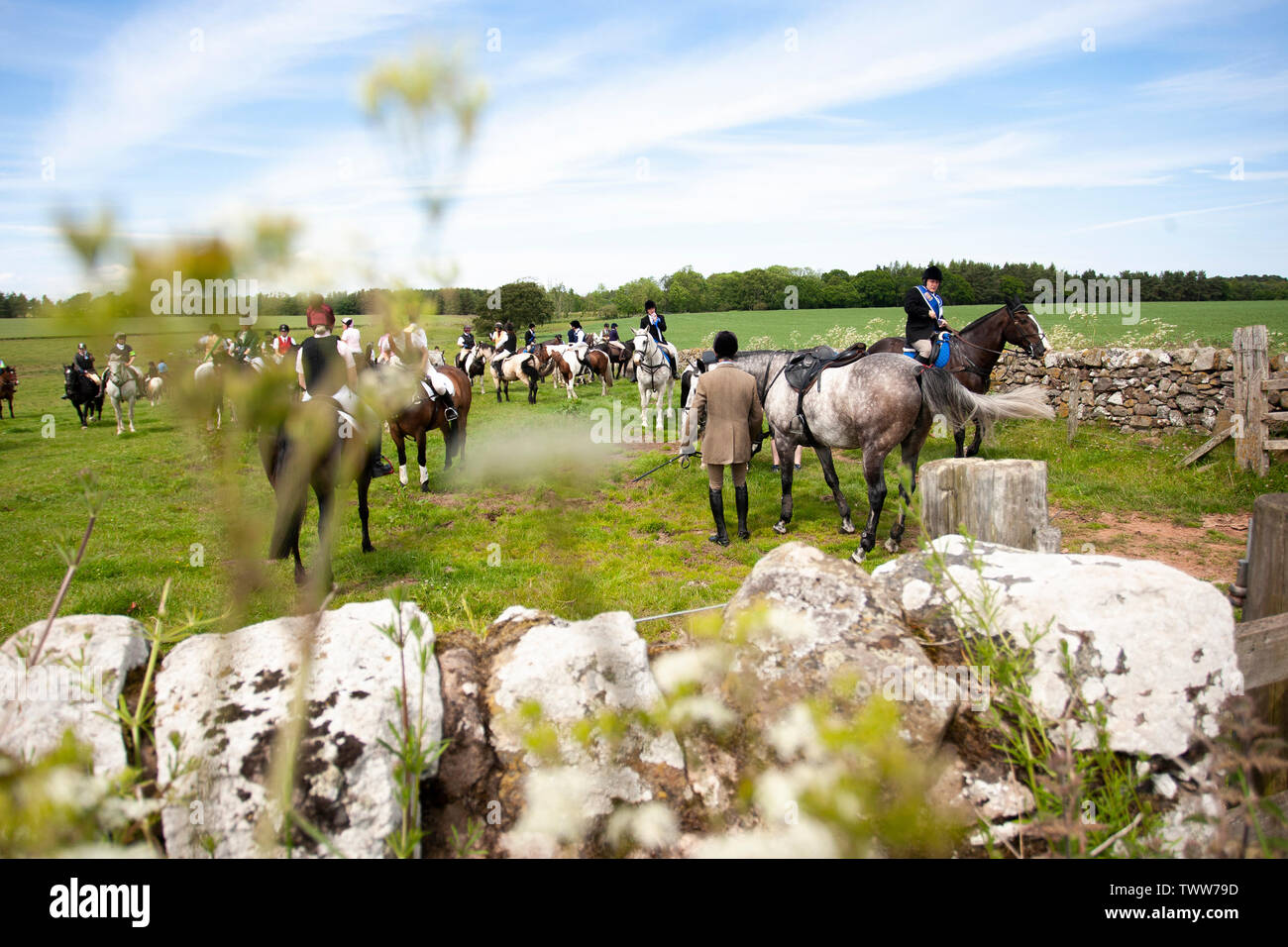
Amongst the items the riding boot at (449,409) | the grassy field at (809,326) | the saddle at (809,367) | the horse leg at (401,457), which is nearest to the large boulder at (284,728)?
the grassy field at (809,326)

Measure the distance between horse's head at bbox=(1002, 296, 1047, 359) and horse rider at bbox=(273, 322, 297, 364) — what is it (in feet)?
40.6

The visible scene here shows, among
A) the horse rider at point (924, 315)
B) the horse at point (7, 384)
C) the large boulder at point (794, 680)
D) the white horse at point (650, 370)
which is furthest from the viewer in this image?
the horse at point (7, 384)

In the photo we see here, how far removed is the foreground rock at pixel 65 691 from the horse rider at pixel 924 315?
35.7 ft

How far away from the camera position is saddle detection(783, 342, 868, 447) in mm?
8305

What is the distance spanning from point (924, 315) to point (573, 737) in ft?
35.5

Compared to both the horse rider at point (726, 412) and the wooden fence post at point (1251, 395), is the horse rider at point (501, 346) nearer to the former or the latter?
the horse rider at point (726, 412)

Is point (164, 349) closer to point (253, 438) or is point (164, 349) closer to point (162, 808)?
point (253, 438)

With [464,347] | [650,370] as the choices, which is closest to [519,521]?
[650,370]

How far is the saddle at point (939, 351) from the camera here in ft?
37.3

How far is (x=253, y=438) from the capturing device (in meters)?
0.89

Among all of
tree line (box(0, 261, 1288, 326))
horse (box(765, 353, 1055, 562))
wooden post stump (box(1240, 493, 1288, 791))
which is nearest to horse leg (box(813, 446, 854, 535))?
horse (box(765, 353, 1055, 562))

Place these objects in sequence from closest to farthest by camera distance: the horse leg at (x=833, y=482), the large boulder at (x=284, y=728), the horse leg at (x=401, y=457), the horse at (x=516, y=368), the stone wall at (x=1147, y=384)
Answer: the large boulder at (x=284, y=728) < the horse leg at (x=833, y=482) < the horse leg at (x=401, y=457) < the stone wall at (x=1147, y=384) < the horse at (x=516, y=368)

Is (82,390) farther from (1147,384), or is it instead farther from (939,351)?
(1147,384)

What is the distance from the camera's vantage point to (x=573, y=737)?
206 centimetres
